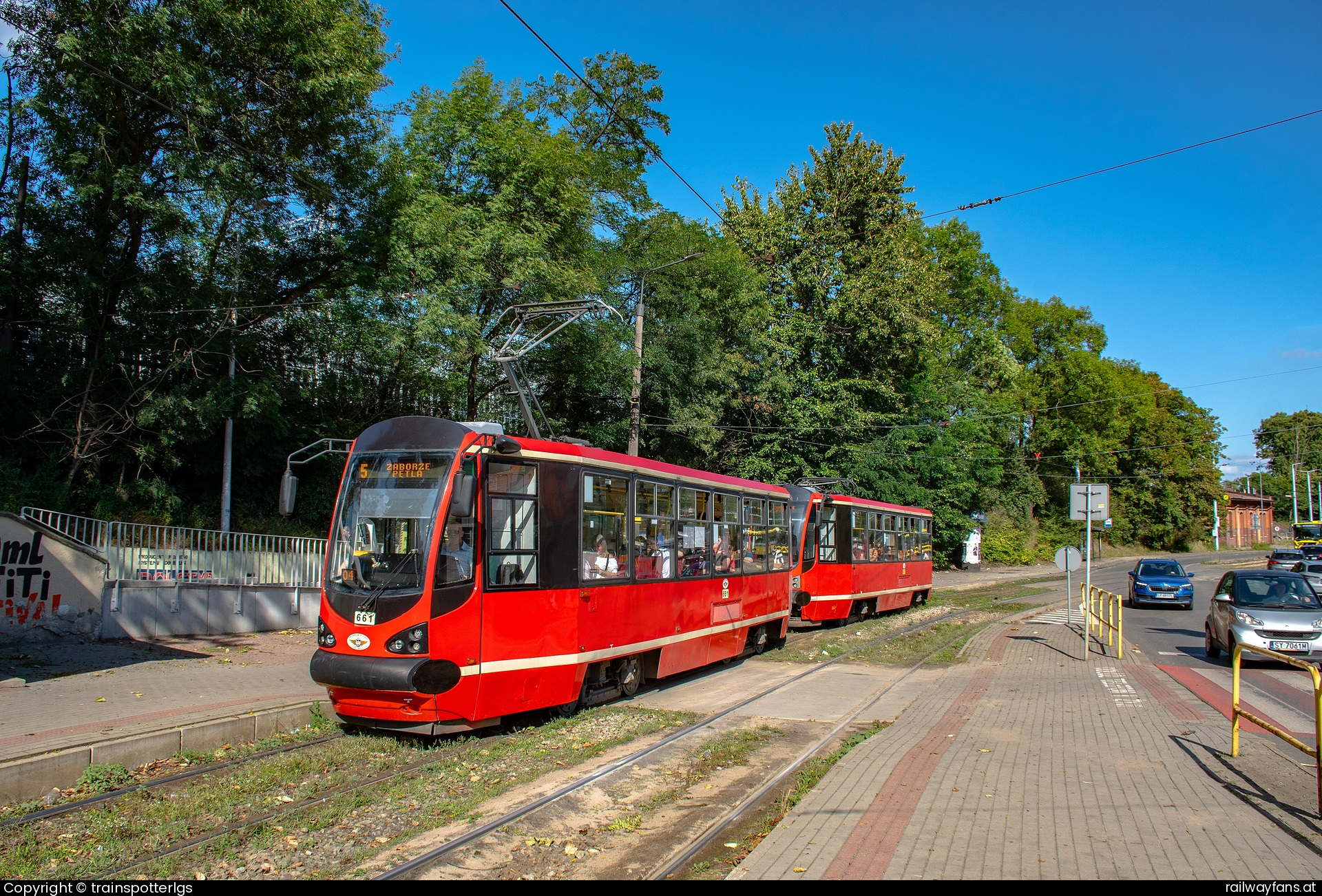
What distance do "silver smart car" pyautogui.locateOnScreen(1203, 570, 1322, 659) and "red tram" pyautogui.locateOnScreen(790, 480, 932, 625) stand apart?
7.79 metres

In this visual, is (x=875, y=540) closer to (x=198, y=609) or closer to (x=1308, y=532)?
(x=198, y=609)

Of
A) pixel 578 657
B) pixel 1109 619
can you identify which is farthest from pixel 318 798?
pixel 1109 619

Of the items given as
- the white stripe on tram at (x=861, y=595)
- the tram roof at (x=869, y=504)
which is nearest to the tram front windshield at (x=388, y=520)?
the white stripe on tram at (x=861, y=595)

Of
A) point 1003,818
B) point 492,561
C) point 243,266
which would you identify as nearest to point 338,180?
point 243,266

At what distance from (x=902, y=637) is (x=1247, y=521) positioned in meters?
102

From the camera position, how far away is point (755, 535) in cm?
1495

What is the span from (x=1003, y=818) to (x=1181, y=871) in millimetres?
1253

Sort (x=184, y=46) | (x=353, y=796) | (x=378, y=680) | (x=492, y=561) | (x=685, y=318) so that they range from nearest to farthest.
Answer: (x=353, y=796) → (x=378, y=680) → (x=492, y=561) → (x=184, y=46) → (x=685, y=318)

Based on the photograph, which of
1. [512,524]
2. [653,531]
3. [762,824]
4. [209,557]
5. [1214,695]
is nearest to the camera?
[762,824]

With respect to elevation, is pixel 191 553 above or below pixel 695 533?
below

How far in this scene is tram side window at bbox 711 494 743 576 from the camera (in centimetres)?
1325

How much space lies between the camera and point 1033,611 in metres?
25.5

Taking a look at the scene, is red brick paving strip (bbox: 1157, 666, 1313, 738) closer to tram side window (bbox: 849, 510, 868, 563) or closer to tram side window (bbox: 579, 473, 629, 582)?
tram side window (bbox: 579, 473, 629, 582)
